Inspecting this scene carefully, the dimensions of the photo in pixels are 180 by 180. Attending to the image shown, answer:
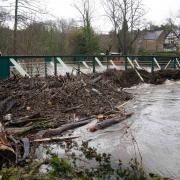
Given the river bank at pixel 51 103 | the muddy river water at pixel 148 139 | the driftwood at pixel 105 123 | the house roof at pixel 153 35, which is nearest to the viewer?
the muddy river water at pixel 148 139

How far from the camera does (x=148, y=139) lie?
30.2 ft

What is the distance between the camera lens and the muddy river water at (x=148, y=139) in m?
7.54

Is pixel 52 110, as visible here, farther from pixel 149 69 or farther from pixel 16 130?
Answer: pixel 149 69

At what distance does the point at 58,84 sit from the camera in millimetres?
13812

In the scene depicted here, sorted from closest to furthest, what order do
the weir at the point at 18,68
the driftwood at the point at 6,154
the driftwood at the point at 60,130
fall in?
the driftwood at the point at 6,154 < the driftwood at the point at 60,130 < the weir at the point at 18,68

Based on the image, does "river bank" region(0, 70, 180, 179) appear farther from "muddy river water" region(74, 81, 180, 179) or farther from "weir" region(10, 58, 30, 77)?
"weir" region(10, 58, 30, 77)

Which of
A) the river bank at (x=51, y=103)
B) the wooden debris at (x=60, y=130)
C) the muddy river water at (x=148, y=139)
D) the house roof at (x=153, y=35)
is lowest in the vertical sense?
the muddy river water at (x=148, y=139)

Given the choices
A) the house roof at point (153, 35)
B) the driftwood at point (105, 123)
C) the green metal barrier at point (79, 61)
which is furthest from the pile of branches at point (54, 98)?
the house roof at point (153, 35)

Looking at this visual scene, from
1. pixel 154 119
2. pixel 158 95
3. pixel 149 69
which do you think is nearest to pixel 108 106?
pixel 154 119

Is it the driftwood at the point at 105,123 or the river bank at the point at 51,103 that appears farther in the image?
the river bank at the point at 51,103

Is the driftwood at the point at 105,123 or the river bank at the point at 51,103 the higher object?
the river bank at the point at 51,103

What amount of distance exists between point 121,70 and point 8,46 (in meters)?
12.8

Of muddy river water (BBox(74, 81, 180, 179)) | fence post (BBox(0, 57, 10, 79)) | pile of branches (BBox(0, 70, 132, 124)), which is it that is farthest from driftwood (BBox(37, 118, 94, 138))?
fence post (BBox(0, 57, 10, 79))

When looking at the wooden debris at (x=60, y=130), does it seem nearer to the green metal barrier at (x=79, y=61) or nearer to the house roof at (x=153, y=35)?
the green metal barrier at (x=79, y=61)
